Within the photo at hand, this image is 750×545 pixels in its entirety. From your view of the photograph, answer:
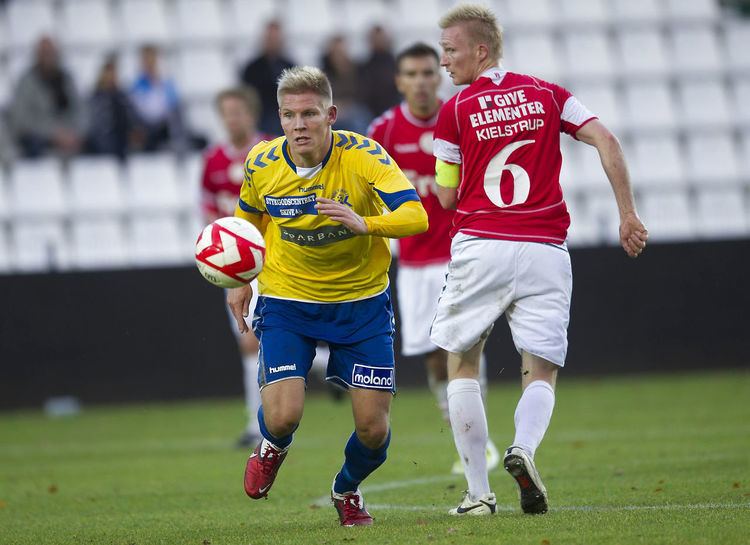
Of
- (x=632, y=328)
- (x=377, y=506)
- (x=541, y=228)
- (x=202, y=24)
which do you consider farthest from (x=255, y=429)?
(x=202, y=24)

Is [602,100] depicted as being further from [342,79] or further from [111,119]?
[111,119]

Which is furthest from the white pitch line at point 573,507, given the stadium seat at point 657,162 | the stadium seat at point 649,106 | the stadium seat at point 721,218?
the stadium seat at point 649,106

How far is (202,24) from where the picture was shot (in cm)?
1798

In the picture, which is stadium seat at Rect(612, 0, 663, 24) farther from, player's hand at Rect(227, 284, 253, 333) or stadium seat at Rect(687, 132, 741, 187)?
player's hand at Rect(227, 284, 253, 333)

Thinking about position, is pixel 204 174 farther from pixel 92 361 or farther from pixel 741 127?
pixel 741 127

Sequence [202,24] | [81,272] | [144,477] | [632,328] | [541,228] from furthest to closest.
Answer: [202,24] < [632,328] < [81,272] < [144,477] < [541,228]

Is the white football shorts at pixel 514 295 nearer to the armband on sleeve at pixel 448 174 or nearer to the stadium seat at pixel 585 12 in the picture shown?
the armband on sleeve at pixel 448 174

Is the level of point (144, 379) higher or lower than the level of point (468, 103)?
lower

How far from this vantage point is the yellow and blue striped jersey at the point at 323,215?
5984mm

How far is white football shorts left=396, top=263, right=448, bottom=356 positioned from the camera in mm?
9000

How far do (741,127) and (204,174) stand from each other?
10.2 m

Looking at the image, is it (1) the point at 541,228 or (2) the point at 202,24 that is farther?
(2) the point at 202,24

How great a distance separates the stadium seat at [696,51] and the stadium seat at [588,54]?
1112 millimetres

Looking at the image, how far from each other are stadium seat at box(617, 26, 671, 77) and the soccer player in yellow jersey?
1338cm
